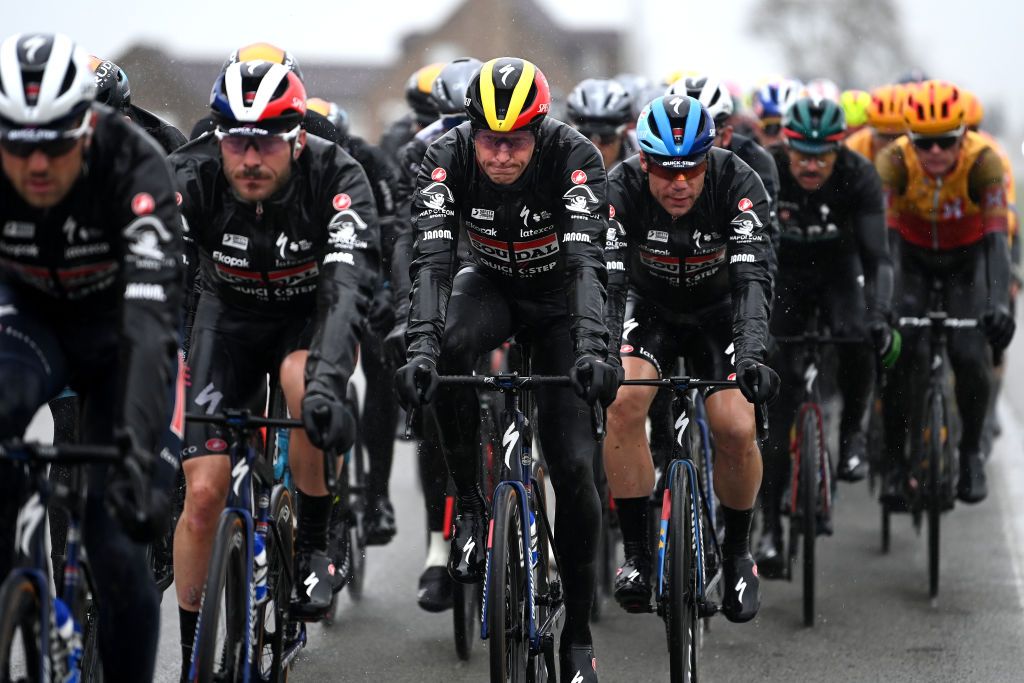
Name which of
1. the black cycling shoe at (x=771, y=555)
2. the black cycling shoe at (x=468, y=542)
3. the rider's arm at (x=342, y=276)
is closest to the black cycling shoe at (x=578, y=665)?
the black cycling shoe at (x=468, y=542)

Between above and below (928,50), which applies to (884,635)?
below

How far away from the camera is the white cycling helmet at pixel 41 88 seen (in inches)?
165

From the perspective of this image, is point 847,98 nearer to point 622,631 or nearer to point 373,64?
point 622,631

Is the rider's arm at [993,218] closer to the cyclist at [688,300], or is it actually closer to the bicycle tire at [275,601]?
the cyclist at [688,300]

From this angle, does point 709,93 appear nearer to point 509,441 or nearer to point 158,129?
point 158,129

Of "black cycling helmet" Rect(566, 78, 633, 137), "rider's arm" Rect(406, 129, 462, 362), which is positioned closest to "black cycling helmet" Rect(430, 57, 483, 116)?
"black cycling helmet" Rect(566, 78, 633, 137)

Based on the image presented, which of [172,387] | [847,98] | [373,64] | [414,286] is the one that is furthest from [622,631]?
[373,64]

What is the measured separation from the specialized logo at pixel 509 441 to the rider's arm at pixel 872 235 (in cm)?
351

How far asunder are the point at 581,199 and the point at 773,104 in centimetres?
638

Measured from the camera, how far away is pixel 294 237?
5.66 metres

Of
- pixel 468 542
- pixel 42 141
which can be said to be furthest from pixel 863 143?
pixel 42 141

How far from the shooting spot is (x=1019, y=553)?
8.97 meters

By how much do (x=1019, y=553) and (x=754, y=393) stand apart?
11.6ft

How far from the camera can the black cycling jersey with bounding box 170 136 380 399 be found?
5363 mm
